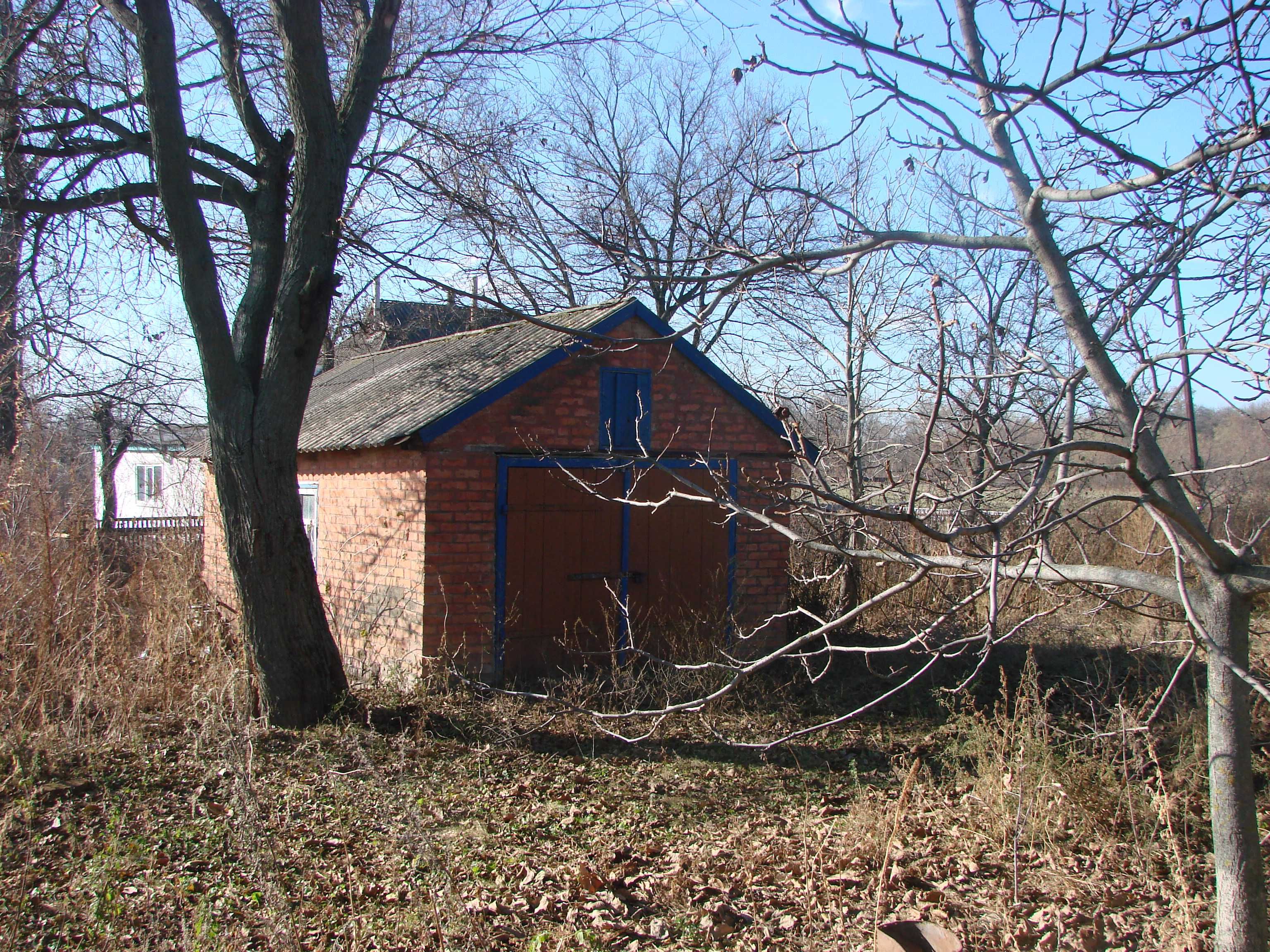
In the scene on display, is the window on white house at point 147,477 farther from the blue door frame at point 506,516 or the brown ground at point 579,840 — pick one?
the brown ground at point 579,840

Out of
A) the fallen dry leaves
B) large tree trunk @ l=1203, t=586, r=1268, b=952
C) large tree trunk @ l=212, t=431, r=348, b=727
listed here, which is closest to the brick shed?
large tree trunk @ l=212, t=431, r=348, b=727

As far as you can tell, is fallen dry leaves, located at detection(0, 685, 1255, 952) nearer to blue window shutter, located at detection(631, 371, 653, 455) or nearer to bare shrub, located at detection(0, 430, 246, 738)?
bare shrub, located at detection(0, 430, 246, 738)

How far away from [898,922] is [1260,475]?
19343mm

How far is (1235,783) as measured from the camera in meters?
3.55

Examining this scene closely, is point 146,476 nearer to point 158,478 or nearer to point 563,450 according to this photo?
point 158,478

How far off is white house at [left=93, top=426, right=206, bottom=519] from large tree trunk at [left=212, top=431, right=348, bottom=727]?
2.60 m

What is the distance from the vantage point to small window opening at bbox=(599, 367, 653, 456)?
30.6 feet

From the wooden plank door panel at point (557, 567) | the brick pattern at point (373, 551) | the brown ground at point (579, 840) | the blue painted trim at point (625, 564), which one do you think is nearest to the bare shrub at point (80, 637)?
the brown ground at point (579, 840)

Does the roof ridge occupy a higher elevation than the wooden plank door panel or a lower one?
higher

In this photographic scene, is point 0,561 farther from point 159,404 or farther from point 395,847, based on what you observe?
point 159,404

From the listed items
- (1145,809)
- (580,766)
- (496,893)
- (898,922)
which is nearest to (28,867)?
(496,893)

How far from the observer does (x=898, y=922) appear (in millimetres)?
4039

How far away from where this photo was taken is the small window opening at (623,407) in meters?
9.34

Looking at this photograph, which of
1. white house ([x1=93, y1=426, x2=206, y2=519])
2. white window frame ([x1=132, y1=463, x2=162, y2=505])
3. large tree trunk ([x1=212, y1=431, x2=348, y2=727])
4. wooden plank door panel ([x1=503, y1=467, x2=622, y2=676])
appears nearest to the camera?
large tree trunk ([x1=212, y1=431, x2=348, y2=727])
